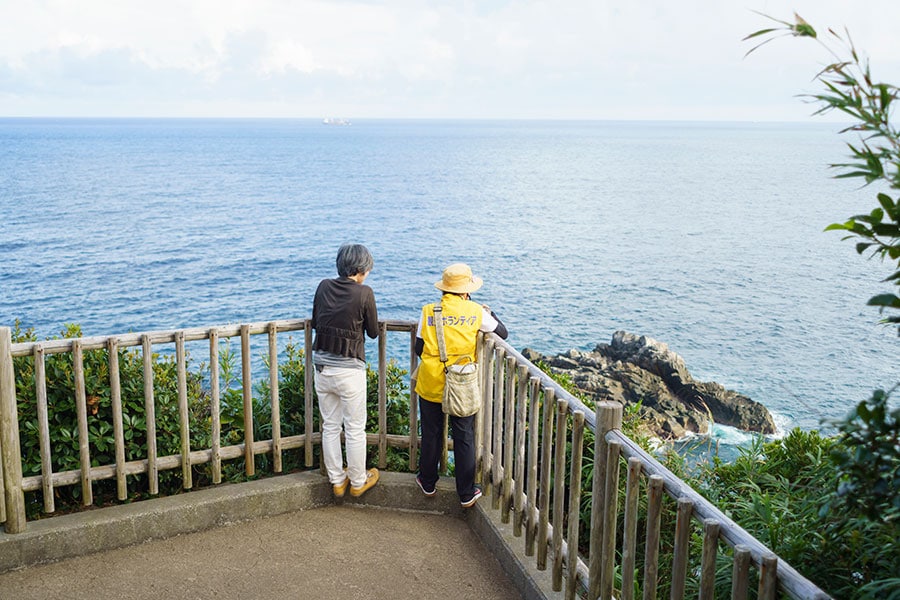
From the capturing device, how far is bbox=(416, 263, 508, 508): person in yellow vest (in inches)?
231

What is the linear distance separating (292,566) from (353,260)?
7.10 ft

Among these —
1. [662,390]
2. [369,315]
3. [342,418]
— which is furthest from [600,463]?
[662,390]

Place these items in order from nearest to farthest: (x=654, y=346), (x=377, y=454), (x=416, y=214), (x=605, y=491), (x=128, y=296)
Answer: (x=605, y=491) → (x=377, y=454) → (x=654, y=346) → (x=128, y=296) → (x=416, y=214)

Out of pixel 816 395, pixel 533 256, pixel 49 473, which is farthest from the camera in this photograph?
pixel 533 256

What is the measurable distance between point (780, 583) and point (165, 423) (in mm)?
4696

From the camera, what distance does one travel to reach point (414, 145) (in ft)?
574

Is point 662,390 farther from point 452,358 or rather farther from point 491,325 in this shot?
point 452,358

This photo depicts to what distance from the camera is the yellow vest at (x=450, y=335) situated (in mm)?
5867

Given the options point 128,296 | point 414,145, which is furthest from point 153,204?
point 414,145

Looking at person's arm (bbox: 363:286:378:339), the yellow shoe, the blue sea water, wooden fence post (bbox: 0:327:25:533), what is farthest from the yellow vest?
the blue sea water

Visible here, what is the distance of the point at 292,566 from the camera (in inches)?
224

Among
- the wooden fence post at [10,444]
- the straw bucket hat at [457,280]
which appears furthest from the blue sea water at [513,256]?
the wooden fence post at [10,444]

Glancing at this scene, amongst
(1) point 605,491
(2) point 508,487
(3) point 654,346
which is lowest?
(3) point 654,346

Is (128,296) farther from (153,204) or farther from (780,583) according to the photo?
→ (780,583)
